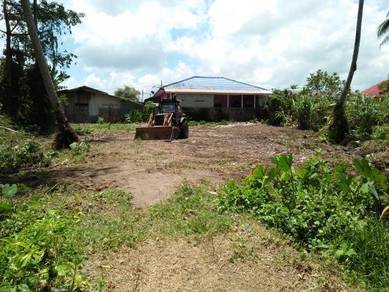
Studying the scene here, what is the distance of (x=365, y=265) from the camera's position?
5.32 meters

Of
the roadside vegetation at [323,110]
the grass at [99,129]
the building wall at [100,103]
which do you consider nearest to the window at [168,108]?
the grass at [99,129]

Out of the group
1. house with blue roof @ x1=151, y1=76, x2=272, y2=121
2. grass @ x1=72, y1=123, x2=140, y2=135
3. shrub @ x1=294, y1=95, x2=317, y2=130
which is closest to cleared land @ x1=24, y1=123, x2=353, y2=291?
grass @ x1=72, y1=123, x2=140, y2=135

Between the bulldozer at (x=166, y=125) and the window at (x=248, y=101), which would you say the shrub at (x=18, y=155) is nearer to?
the bulldozer at (x=166, y=125)

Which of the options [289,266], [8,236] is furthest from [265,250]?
[8,236]

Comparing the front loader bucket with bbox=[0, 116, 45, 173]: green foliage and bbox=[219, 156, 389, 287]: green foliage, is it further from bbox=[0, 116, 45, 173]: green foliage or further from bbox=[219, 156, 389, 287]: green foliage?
bbox=[219, 156, 389, 287]: green foliage

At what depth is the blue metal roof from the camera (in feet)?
123

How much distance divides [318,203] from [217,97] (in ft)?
107

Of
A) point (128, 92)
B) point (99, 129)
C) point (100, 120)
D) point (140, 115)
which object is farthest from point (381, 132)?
point (128, 92)

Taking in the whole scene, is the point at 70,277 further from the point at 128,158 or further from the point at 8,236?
the point at 128,158

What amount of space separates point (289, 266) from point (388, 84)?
37.4 meters

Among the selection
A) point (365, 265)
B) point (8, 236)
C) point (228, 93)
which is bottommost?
point (365, 265)

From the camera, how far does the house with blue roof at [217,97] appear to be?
116 feet

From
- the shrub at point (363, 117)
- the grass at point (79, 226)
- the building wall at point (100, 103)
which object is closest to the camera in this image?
the grass at point (79, 226)

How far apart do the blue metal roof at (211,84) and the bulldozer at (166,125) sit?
59.9 ft
